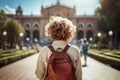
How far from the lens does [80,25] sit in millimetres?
64250

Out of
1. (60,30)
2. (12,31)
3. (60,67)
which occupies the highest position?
(12,31)

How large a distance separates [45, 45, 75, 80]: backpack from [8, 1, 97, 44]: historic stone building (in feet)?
193

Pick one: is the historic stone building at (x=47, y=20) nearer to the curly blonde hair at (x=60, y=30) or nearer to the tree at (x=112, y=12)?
the tree at (x=112, y=12)

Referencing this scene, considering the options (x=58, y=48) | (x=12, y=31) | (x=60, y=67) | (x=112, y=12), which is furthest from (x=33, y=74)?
(x=12, y=31)

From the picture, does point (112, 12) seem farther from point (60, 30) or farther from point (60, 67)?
point (60, 67)

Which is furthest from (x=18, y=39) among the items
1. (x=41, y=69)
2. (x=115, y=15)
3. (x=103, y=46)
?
(x=41, y=69)

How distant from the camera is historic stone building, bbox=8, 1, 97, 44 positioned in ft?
206

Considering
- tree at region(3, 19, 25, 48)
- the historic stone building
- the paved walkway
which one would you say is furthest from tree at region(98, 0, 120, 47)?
the historic stone building

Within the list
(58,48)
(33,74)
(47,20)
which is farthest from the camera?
(47,20)

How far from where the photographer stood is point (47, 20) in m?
63.8

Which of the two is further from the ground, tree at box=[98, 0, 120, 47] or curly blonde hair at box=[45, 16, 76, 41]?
tree at box=[98, 0, 120, 47]

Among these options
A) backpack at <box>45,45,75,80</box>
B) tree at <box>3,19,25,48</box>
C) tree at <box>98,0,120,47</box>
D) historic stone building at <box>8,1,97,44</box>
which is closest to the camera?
backpack at <box>45,45,75,80</box>

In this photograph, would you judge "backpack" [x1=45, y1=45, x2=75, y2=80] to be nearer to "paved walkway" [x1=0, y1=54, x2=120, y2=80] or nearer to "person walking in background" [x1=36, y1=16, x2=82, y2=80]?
"person walking in background" [x1=36, y1=16, x2=82, y2=80]

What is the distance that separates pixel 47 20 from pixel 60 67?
61440 millimetres
